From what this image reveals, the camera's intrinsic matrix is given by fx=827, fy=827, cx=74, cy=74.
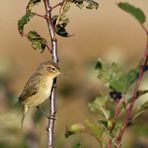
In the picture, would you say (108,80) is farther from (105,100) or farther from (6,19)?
(6,19)

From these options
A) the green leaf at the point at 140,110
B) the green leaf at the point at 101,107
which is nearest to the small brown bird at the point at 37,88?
the green leaf at the point at 101,107

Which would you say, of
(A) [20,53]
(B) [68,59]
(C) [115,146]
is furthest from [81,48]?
(C) [115,146]

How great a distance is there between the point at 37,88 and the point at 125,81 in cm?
232

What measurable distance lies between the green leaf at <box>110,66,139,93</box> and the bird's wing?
5.84 feet

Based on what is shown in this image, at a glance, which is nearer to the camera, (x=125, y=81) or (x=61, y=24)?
(x=61, y=24)

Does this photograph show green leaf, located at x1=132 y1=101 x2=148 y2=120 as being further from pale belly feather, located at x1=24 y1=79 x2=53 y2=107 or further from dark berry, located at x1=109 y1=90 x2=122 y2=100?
pale belly feather, located at x1=24 y1=79 x2=53 y2=107

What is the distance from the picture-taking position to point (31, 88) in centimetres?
730

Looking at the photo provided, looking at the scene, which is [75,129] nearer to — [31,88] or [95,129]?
[95,129]

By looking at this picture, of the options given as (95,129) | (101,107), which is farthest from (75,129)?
(101,107)

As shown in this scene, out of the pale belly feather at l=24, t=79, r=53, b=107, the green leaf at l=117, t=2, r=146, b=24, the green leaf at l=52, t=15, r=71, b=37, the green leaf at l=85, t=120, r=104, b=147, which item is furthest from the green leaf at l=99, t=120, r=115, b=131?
the pale belly feather at l=24, t=79, r=53, b=107

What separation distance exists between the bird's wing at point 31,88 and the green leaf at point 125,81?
178 centimetres

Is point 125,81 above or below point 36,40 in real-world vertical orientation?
below

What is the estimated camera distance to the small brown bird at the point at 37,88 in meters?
6.75

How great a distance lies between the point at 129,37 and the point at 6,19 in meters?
6.40
